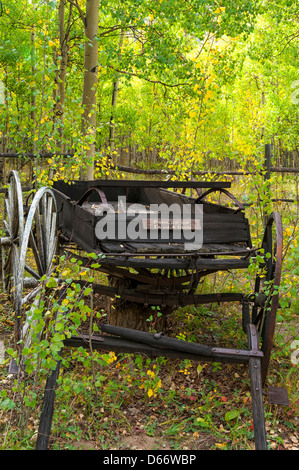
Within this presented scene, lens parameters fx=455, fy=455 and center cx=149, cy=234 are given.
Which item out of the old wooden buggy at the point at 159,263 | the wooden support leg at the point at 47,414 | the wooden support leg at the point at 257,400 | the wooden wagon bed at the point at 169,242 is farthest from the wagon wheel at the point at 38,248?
the wooden support leg at the point at 257,400

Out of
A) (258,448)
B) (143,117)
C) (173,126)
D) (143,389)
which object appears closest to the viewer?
(258,448)

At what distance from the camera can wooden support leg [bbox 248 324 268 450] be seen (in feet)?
9.89

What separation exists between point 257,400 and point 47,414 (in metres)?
1.46

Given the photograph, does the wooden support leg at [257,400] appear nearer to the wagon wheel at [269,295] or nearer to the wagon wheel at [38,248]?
the wagon wheel at [269,295]

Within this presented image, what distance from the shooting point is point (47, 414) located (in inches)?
122

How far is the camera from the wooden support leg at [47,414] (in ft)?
9.70

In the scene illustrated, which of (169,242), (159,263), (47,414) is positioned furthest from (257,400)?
Answer: (169,242)

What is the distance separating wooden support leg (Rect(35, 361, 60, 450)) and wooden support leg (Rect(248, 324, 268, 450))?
1.38 metres

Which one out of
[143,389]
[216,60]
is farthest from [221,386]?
[216,60]

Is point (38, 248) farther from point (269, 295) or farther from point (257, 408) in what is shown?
point (257, 408)

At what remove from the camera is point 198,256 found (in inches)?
156

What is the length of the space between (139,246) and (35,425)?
166 centimetres

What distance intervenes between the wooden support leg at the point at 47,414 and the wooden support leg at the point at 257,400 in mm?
1383
